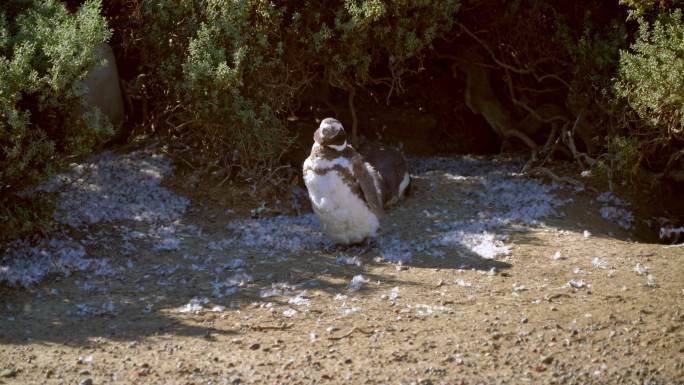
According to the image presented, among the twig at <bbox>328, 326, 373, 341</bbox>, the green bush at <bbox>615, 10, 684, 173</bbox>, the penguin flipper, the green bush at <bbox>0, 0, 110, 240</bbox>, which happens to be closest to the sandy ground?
A: the twig at <bbox>328, 326, 373, 341</bbox>

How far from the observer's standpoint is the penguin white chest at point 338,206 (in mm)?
6477

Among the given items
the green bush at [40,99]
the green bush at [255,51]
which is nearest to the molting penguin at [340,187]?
the green bush at [255,51]

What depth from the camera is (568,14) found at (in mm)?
8797

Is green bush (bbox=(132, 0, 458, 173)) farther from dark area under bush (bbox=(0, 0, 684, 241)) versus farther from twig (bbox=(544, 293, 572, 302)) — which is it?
twig (bbox=(544, 293, 572, 302))

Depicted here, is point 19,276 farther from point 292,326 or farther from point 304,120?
point 304,120

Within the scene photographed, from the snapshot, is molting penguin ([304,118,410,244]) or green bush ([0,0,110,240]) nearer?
green bush ([0,0,110,240])

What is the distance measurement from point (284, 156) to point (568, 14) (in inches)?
127

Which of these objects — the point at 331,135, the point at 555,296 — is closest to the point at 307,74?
the point at 331,135

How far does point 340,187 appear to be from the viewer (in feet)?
21.3

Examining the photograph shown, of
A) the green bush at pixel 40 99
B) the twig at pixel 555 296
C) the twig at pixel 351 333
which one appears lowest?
the twig at pixel 555 296

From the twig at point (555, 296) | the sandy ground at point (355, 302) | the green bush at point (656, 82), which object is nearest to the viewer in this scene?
the sandy ground at point (355, 302)

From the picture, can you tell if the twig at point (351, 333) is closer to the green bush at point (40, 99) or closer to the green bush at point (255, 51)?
the green bush at point (40, 99)

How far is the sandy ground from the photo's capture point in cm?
471

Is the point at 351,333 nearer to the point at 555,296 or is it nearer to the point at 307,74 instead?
the point at 555,296
